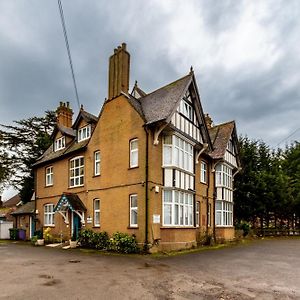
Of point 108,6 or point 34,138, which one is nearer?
point 108,6

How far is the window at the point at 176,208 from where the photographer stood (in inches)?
754

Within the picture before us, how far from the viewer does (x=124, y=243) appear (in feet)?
59.2

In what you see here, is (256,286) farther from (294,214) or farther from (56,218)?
(294,214)

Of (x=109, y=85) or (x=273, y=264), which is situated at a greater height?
(x=109, y=85)

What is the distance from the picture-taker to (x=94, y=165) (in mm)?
22766

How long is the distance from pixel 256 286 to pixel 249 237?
25.8 m

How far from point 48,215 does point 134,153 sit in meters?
11.9

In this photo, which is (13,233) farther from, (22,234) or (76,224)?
(76,224)

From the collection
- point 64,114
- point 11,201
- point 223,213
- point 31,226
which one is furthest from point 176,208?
point 11,201

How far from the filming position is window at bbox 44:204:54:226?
2682 centimetres

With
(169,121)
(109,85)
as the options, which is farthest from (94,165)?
(169,121)

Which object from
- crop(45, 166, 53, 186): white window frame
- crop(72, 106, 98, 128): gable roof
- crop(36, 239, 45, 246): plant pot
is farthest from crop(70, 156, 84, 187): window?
crop(36, 239, 45, 246): plant pot

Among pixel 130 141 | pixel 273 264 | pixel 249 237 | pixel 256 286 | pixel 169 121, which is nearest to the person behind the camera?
pixel 256 286

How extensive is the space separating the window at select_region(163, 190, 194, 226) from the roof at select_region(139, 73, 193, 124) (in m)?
4.50
